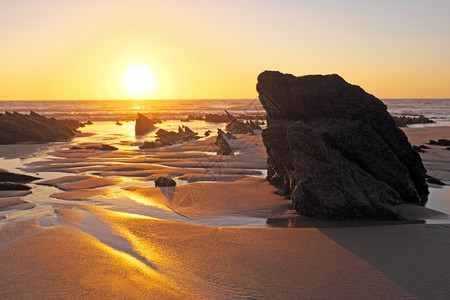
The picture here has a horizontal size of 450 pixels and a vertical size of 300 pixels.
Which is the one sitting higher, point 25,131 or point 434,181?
point 25,131

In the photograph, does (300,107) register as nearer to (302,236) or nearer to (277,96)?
(277,96)

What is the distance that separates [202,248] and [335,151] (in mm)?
4697

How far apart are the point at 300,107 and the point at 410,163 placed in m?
3.51

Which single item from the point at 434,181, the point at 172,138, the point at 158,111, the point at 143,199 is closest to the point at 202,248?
the point at 143,199

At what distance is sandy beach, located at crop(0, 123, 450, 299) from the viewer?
5.16 metres

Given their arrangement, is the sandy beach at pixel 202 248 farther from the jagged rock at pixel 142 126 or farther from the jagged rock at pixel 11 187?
the jagged rock at pixel 142 126

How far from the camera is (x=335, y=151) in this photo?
970cm

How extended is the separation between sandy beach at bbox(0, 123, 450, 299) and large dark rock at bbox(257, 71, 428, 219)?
547 mm

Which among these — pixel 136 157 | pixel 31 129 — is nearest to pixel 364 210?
pixel 136 157

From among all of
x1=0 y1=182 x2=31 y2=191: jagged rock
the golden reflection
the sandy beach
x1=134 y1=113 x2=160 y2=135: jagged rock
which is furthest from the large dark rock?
x1=134 y1=113 x2=160 y2=135: jagged rock

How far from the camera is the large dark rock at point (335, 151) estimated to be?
8.60 metres

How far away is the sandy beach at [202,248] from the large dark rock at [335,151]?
547 mm

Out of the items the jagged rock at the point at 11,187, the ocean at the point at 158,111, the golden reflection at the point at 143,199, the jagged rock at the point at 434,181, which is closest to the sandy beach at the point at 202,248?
the golden reflection at the point at 143,199

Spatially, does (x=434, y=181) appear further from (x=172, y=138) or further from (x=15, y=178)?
(x=172, y=138)
